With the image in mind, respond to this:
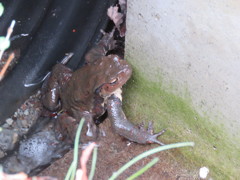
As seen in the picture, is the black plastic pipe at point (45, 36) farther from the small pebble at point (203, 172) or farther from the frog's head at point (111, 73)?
the small pebble at point (203, 172)

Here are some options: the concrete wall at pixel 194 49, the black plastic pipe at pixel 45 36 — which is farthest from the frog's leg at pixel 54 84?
the concrete wall at pixel 194 49

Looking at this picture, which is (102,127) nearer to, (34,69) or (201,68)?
(34,69)

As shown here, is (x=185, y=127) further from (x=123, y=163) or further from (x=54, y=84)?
(x=54, y=84)

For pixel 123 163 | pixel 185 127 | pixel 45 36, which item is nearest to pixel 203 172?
pixel 185 127

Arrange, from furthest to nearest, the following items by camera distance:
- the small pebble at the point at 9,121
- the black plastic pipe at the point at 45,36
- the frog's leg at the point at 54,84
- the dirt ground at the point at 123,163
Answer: the small pebble at the point at 9,121 < the frog's leg at the point at 54,84 < the black plastic pipe at the point at 45,36 < the dirt ground at the point at 123,163

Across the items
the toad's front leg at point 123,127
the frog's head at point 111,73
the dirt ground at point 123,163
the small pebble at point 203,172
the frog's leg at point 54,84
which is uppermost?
the frog's head at point 111,73

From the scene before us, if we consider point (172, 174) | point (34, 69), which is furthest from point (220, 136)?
point (34, 69)

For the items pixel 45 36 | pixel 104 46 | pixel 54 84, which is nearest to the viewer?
pixel 45 36
